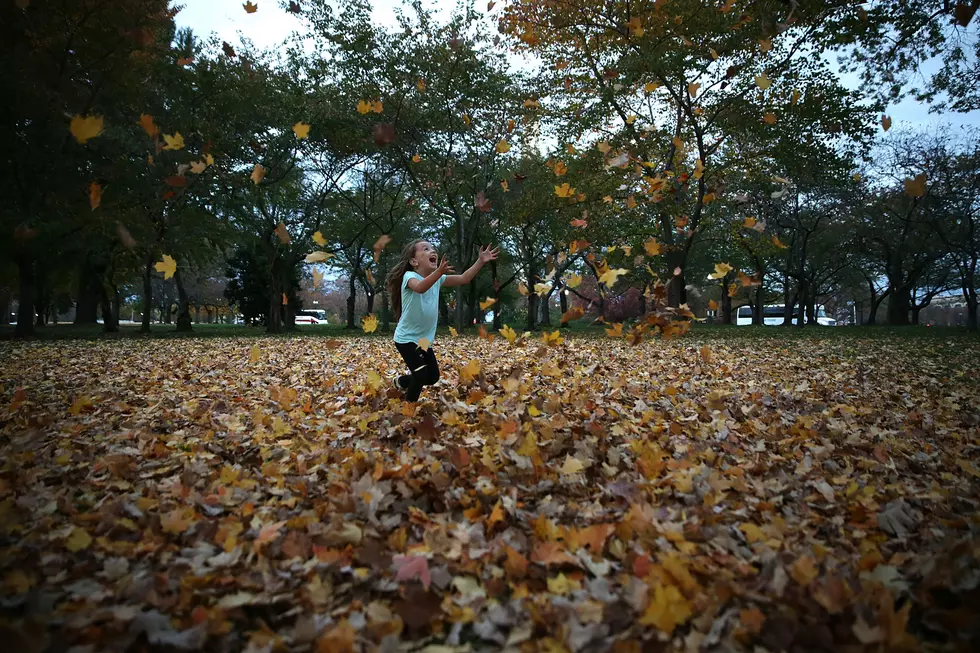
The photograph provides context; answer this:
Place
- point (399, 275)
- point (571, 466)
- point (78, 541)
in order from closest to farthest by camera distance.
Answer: point (78, 541)
point (571, 466)
point (399, 275)

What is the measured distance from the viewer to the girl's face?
494 cm


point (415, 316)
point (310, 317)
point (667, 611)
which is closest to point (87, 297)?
point (310, 317)

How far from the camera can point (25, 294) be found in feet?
56.8

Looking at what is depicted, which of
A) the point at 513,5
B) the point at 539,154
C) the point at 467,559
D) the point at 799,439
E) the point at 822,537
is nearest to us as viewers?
the point at 467,559

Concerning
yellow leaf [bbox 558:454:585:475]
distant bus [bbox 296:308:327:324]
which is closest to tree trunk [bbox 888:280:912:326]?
yellow leaf [bbox 558:454:585:475]

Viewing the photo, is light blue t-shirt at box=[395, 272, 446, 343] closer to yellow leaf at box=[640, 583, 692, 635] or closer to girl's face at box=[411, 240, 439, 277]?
girl's face at box=[411, 240, 439, 277]

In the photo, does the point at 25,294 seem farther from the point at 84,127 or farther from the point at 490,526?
the point at 490,526

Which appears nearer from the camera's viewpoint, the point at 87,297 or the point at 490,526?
the point at 490,526

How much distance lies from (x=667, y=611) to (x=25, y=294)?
21416 millimetres

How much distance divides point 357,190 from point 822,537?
94.4 ft

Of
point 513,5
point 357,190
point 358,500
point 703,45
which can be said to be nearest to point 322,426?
point 358,500

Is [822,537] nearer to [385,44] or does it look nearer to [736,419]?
[736,419]

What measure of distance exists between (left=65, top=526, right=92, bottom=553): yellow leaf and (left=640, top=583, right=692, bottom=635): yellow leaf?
213 centimetres

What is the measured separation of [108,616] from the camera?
1.79 meters
